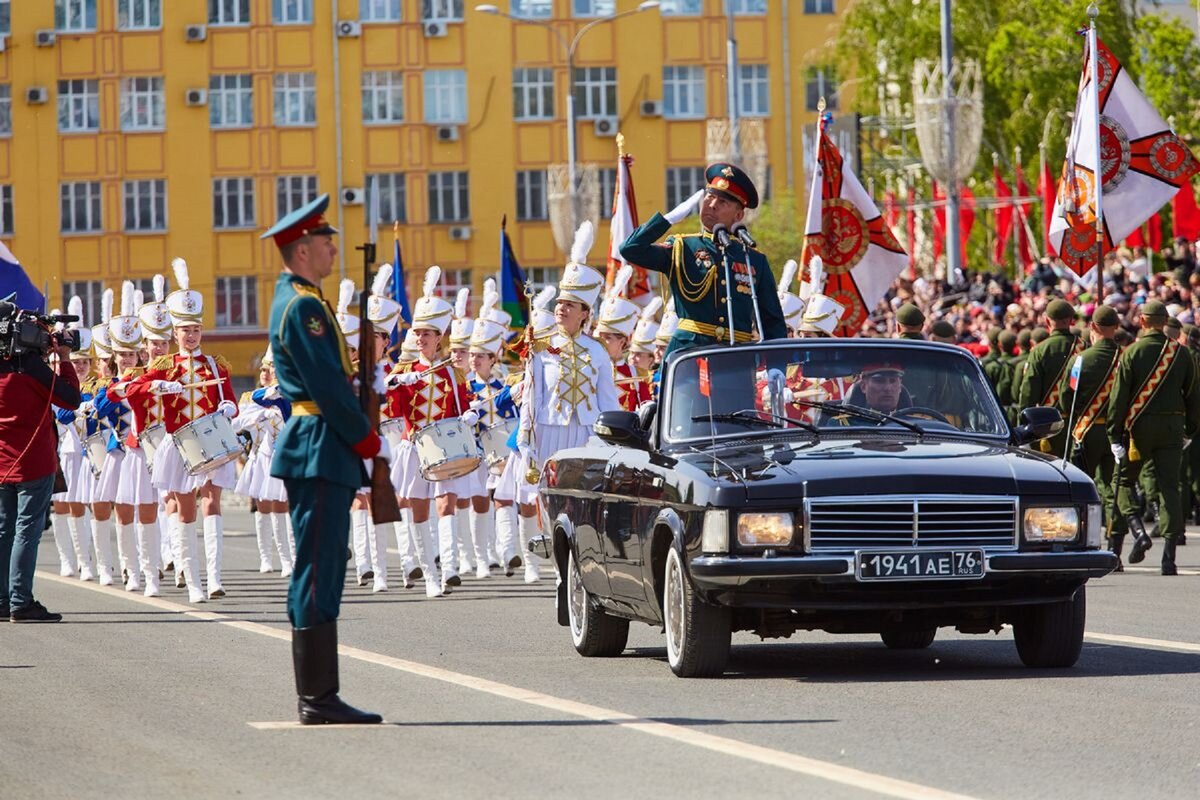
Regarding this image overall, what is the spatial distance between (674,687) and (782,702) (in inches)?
31.5

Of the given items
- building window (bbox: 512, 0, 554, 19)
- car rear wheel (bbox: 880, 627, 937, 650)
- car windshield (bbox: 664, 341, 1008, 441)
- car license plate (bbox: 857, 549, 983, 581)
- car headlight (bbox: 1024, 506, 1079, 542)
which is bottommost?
car rear wheel (bbox: 880, 627, 937, 650)

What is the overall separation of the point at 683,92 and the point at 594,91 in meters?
2.62

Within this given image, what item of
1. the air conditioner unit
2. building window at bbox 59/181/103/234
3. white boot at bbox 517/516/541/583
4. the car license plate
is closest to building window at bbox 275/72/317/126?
building window at bbox 59/181/103/234

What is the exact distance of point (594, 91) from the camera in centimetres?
7375

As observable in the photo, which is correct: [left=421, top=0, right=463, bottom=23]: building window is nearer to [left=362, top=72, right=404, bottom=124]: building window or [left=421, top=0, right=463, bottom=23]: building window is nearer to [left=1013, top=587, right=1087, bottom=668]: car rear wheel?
[left=362, top=72, right=404, bottom=124]: building window

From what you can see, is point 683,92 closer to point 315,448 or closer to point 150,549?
point 150,549

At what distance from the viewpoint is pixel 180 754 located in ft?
30.4

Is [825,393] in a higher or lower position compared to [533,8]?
lower

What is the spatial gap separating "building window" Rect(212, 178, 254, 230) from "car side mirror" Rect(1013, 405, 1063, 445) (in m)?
63.1

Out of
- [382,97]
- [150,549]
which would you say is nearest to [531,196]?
[382,97]

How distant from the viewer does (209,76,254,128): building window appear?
73.6 meters

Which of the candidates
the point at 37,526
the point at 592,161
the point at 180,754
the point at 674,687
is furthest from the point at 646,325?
the point at 592,161

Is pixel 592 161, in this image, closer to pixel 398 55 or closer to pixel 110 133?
pixel 398 55

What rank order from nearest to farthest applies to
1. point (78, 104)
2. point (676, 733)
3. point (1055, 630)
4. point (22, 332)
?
point (676, 733), point (1055, 630), point (22, 332), point (78, 104)
